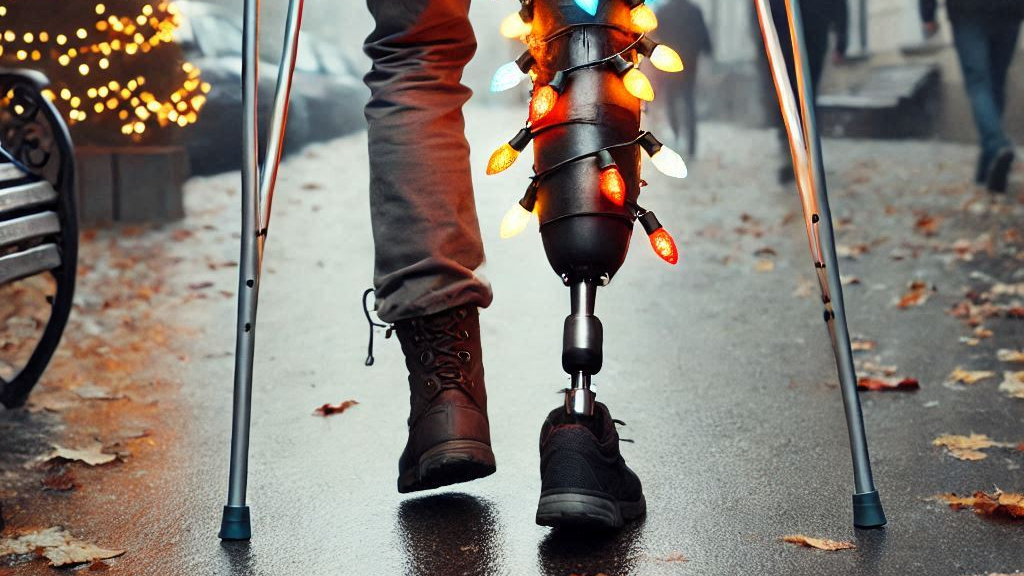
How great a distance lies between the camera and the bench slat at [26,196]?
261 cm

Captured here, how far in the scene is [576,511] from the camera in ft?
5.86

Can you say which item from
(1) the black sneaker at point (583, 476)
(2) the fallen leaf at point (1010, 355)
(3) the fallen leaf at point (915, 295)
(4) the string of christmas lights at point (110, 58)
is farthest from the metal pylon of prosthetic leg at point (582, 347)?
(4) the string of christmas lights at point (110, 58)

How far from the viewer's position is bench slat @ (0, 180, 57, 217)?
261 centimetres

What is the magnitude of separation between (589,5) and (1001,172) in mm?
4954

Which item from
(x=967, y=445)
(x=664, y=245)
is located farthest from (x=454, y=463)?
(x=967, y=445)

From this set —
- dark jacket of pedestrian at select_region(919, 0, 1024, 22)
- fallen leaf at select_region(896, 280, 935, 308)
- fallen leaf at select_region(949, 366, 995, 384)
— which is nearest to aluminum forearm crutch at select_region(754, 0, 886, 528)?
fallen leaf at select_region(949, 366, 995, 384)

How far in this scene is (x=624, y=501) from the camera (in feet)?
6.43

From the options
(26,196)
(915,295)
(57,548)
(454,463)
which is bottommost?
(915,295)

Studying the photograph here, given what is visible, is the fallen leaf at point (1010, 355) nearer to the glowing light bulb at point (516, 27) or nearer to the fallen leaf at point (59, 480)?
the glowing light bulb at point (516, 27)

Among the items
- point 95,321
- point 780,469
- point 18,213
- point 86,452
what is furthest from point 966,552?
point 95,321

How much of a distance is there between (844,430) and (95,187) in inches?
191

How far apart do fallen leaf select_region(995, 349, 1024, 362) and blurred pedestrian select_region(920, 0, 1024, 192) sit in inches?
121

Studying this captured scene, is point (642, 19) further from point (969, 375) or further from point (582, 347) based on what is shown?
point (969, 375)

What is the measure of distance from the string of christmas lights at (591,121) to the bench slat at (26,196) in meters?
1.26
